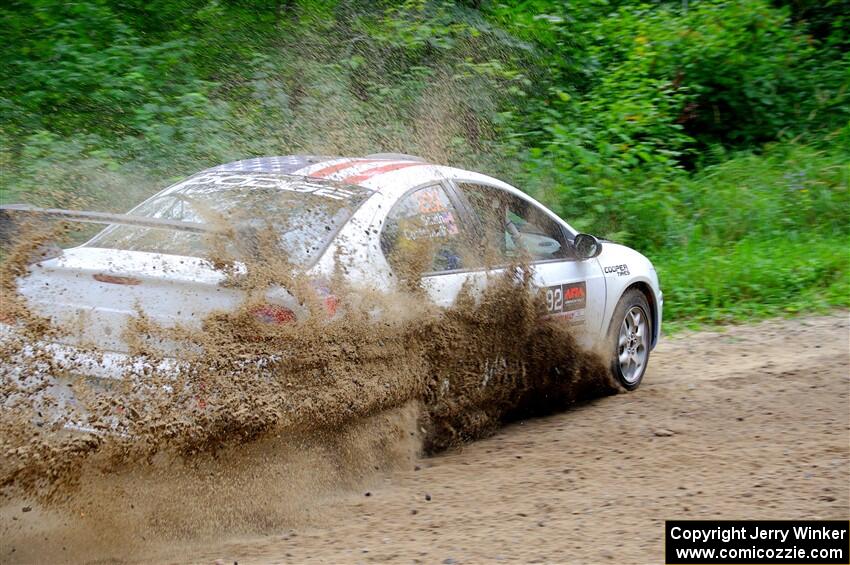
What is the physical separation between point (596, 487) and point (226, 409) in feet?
6.09

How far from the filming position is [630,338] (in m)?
6.83

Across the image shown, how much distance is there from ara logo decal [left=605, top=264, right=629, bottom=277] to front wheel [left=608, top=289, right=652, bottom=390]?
165mm

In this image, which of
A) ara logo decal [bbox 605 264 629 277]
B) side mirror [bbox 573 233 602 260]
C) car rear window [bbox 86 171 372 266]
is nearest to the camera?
car rear window [bbox 86 171 372 266]

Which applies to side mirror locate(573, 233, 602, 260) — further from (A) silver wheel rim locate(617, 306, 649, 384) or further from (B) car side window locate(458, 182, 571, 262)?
(A) silver wheel rim locate(617, 306, 649, 384)

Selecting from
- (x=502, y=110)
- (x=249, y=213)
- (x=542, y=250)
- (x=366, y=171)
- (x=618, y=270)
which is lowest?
(x=618, y=270)

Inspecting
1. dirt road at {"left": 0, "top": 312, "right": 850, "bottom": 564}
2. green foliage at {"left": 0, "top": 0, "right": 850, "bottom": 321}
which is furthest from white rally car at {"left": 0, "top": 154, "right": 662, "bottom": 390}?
green foliage at {"left": 0, "top": 0, "right": 850, "bottom": 321}

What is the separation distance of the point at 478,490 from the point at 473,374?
992mm

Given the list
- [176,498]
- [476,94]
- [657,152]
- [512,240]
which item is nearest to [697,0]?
[657,152]

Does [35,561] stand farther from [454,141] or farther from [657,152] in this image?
[657,152]

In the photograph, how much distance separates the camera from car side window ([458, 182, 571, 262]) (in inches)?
232

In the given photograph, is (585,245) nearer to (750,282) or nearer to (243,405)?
(243,405)

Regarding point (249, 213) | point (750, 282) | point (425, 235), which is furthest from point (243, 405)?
point (750, 282)

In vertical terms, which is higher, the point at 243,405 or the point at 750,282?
the point at 243,405

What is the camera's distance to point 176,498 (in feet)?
13.6
